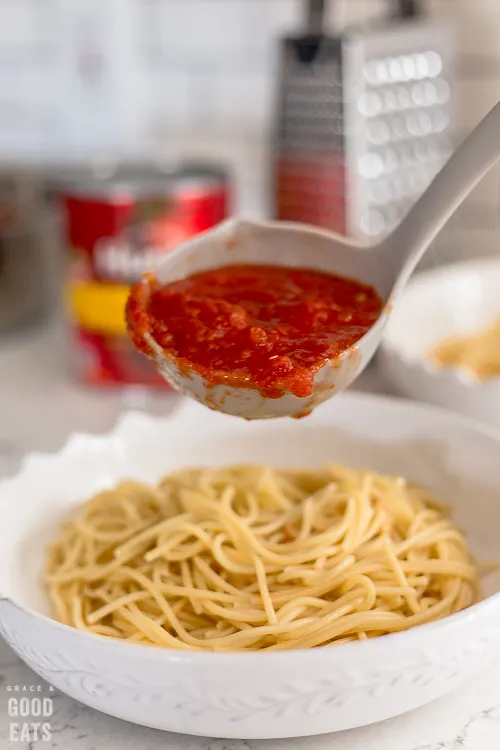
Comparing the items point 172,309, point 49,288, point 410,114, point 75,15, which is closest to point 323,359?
point 172,309

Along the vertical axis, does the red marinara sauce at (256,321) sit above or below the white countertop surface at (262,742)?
above

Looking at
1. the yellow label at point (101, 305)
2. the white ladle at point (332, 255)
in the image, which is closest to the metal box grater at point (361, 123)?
the yellow label at point (101, 305)

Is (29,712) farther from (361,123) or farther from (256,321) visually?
(361,123)

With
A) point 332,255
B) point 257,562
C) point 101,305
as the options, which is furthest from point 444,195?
point 101,305

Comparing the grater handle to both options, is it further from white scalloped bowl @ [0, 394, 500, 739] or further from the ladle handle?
white scalloped bowl @ [0, 394, 500, 739]

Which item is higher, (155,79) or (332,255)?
(155,79)

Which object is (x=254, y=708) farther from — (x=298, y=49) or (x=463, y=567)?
(x=298, y=49)

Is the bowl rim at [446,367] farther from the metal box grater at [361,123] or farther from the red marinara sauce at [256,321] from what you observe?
the red marinara sauce at [256,321]
